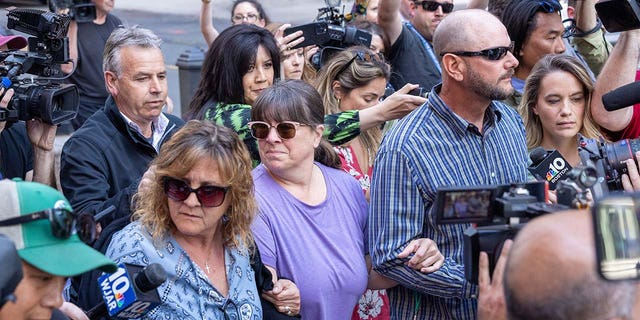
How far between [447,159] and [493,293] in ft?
4.56

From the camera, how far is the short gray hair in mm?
4895

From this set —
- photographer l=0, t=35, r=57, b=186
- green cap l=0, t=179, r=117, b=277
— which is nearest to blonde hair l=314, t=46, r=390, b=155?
photographer l=0, t=35, r=57, b=186

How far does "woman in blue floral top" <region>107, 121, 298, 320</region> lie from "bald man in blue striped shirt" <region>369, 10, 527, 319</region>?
0.59 metres

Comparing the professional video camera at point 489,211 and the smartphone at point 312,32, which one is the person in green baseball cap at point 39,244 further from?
the smartphone at point 312,32

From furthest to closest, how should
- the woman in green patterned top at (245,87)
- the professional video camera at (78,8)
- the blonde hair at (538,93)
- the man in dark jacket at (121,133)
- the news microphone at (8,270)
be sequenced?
1. the professional video camera at (78,8)
2. the blonde hair at (538,93)
3. the woman in green patterned top at (245,87)
4. the man in dark jacket at (121,133)
5. the news microphone at (8,270)

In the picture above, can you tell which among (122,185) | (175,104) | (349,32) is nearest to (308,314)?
(122,185)

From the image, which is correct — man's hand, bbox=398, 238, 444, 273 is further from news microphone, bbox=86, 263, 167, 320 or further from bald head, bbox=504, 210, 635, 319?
bald head, bbox=504, 210, 635, 319

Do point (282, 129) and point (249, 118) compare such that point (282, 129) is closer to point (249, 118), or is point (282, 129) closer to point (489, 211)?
point (249, 118)

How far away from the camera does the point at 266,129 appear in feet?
14.0

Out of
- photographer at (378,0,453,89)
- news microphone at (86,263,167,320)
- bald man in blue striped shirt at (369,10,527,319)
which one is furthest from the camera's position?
photographer at (378,0,453,89)

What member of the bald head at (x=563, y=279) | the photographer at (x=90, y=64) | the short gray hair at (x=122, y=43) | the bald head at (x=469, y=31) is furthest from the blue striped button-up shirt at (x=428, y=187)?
the photographer at (x=90, y=64)

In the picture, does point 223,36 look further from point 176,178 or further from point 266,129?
point 176,178

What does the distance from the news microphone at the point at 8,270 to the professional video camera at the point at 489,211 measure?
1.43 m

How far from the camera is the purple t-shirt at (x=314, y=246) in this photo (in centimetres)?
405
